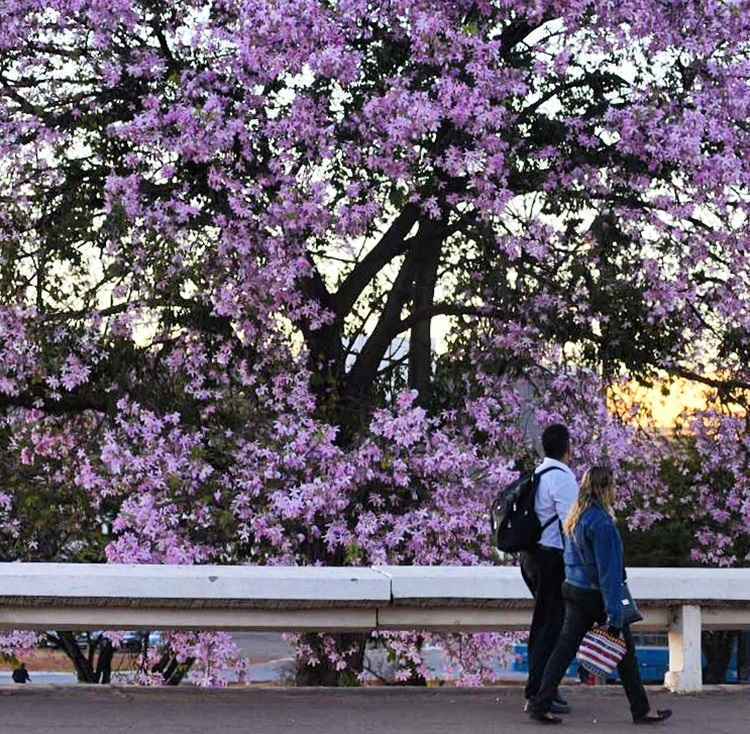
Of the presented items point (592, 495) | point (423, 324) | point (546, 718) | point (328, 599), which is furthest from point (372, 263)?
point (546, 718)

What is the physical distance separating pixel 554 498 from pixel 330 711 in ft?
5.99

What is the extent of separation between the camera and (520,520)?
888cm

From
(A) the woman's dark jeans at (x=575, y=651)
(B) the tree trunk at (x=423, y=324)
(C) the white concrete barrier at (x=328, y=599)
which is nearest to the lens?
(A) the woman's dark jeans at (x=575, y=651)

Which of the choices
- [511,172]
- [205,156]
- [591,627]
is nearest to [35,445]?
[205,156]

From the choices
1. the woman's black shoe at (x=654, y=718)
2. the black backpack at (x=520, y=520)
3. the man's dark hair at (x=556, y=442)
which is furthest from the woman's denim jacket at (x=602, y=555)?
the woman's black shoe at (x=654, y=718)

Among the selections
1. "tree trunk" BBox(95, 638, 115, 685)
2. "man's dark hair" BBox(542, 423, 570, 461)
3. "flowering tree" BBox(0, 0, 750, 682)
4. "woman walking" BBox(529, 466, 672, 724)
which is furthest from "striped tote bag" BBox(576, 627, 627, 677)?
"tree trunk" BBox(95, 638, 115, 685)

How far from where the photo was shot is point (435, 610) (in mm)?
9977

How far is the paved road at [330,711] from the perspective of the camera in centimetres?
827

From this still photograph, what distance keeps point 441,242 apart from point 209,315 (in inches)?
129

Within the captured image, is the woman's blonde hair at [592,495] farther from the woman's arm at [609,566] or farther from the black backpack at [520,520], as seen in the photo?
the black backpack at [520,520]

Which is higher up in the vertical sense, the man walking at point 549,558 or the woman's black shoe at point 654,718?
the man walking at point 549,558

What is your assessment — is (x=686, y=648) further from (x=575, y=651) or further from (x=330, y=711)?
(x=330, y=711)

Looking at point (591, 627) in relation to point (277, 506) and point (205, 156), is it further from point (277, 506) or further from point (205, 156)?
point (205, 156)

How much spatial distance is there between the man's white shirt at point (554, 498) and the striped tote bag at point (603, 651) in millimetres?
613
